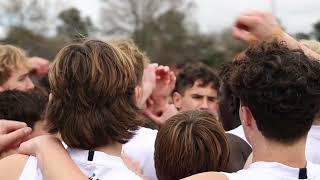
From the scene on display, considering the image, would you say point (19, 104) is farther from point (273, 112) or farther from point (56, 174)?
point (273, 112)

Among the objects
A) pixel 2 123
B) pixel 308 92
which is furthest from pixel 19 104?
pixel 308 92

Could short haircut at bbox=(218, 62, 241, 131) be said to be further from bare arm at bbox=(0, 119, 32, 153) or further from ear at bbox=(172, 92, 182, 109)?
ear at bbox=(172, 92, 182, 109)

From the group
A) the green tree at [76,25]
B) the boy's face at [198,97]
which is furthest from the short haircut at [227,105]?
the boy's face at [198,97]

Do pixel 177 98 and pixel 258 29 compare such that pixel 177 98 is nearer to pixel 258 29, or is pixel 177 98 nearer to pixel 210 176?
pixel 258 29

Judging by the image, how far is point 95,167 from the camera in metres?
2.00

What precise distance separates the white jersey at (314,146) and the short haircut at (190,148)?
0.47m

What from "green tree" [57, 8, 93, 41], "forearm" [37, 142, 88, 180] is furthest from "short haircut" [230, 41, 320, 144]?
"green tree" [57, 8, 93, 41]

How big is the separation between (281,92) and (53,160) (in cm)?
82

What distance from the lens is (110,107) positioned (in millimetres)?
2027

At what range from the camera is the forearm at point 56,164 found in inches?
75.1

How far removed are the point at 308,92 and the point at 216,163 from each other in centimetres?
60

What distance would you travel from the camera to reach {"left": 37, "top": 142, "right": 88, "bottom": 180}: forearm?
1.91m

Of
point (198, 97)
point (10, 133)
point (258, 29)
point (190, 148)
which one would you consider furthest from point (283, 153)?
point (198, 97)

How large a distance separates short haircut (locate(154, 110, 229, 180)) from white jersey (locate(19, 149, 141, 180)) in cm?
35
